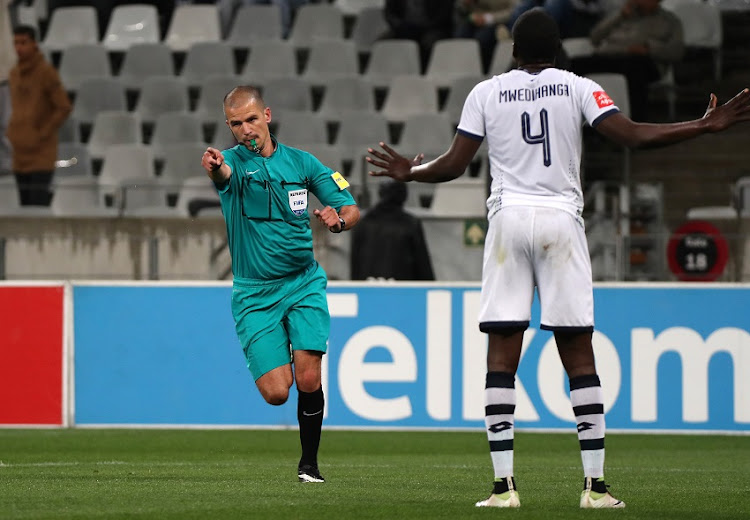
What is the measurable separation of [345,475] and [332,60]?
34.5ft

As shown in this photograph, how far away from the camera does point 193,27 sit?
18578mm

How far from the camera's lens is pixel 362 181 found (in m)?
13.8

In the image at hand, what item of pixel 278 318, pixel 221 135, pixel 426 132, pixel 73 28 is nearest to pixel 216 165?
pixel 278 318

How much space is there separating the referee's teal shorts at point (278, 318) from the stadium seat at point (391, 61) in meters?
10.5

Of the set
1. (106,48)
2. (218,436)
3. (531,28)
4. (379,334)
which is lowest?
(218,436)

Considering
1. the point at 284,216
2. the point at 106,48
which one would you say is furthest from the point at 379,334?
the point at 106,48

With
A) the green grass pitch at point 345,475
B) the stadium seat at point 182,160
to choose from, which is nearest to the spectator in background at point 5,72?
the stadium seat at point 182,160

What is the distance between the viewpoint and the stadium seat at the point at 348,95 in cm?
1703

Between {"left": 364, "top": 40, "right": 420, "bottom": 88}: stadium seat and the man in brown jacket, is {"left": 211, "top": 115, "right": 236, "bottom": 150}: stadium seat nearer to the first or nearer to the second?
{"left": 364, "top": 40, "right": 420, "bottom": 88}: stadium seat

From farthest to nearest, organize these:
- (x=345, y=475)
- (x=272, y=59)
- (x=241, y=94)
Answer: (x=272, y=59) < (x=345, y=475) < (x=241, y=94)

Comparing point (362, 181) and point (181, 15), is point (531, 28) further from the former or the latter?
point (181, 15)

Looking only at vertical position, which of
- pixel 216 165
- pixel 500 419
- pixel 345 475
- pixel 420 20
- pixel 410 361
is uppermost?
pixel 420 20

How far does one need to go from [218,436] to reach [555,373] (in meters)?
2.71

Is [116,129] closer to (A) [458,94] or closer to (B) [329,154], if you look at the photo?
(B) [329,154]
